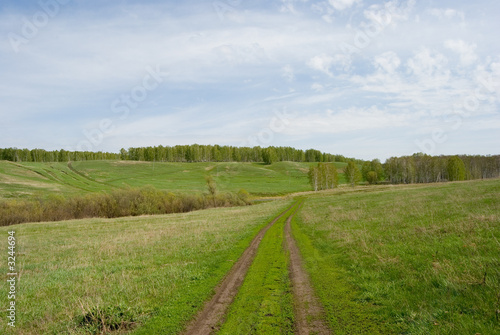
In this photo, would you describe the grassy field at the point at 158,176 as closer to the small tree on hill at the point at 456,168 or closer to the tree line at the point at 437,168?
the tree line at the point at 437,168

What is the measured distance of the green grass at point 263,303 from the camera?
747cm

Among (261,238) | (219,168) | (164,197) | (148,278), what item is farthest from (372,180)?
(148,278)

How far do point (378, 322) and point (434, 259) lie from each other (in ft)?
18.0

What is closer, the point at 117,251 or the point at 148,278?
the point at 148,278

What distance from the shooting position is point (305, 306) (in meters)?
8.69

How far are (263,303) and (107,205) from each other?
67626mm

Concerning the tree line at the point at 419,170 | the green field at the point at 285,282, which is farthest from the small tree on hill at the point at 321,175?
the green field at the point at 285,282

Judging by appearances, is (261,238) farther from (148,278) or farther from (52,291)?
(52,291)

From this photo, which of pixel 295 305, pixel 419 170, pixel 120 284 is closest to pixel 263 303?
pixel 295 305

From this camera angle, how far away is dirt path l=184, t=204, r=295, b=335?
7730mm

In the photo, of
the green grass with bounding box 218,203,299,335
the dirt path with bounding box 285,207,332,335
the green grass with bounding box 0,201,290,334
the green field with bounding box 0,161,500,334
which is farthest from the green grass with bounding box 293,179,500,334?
the green grass with bounding box 0,201,290,334

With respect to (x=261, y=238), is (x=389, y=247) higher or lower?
higher

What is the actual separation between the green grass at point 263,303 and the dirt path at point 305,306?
231 mm

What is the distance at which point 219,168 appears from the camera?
188000mm
